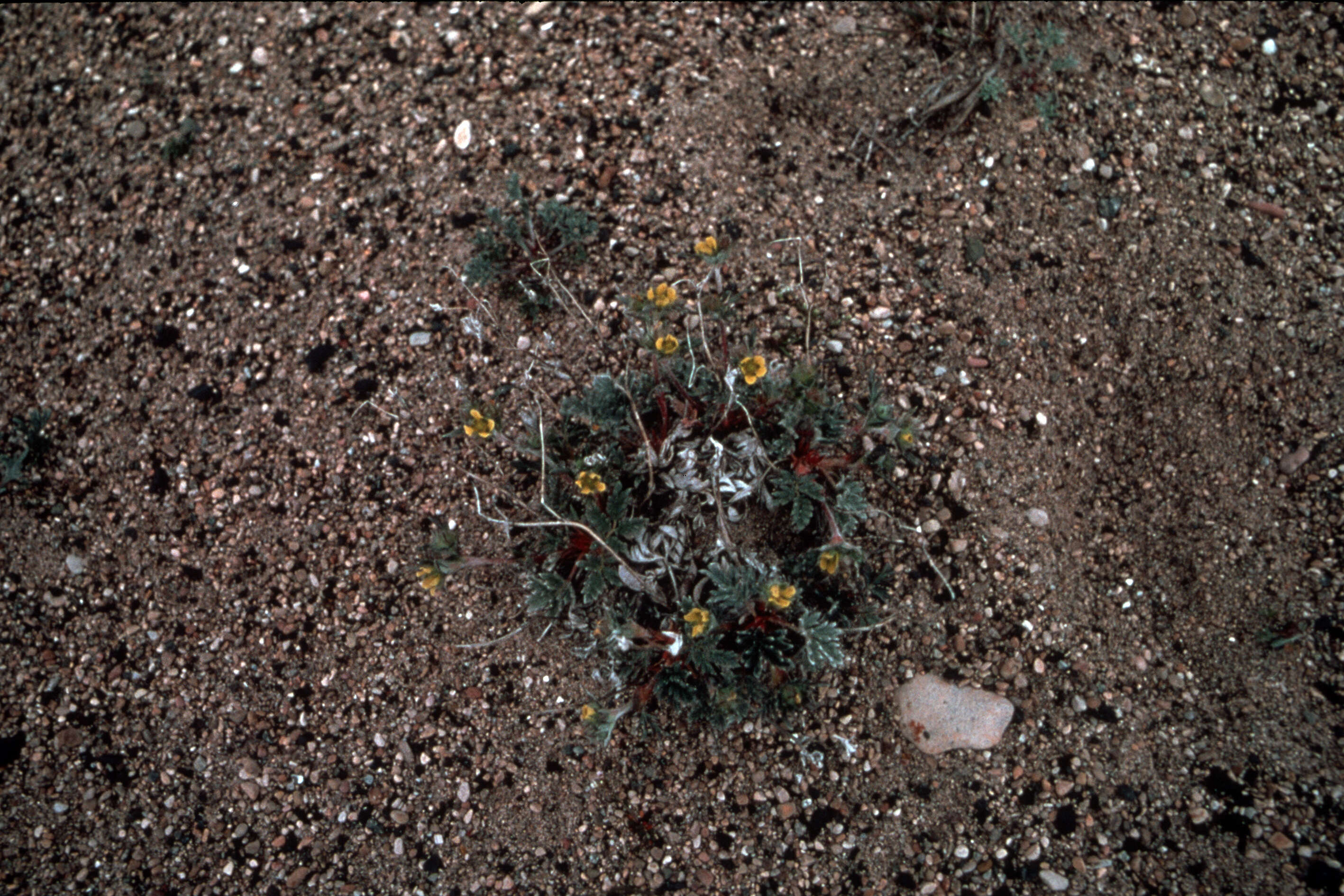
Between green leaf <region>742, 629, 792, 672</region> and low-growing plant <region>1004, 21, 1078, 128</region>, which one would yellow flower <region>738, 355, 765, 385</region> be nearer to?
green leaf <region>742, 629, 792, 672</region>

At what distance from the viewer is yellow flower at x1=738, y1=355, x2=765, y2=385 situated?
1.76 m

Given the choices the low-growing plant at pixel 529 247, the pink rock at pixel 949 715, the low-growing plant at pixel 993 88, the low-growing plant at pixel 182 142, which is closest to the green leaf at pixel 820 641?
the pink rock at pixel 949 715

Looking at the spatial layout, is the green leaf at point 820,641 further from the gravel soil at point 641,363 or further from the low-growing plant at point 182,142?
the low-growing plant at point 182,142

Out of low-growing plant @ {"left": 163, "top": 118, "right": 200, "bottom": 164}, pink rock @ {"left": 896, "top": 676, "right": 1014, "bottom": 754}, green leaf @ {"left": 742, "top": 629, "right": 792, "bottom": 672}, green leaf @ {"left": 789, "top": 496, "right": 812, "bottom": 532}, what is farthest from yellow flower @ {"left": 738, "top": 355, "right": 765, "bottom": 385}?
low-growing plant @ {"left": 163, "top": 118, "right": 200, "bottom": 164}

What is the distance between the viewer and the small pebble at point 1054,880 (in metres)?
2.10

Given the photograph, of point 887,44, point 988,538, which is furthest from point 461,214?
point 988,538

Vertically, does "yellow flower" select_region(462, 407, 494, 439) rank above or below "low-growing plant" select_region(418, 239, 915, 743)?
above

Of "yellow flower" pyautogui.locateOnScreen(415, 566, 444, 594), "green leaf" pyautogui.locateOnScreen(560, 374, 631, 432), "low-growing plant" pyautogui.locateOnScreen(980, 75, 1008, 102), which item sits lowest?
"yellow flower" pyautogui.locateOnScreen(415, 566, 444, 594)

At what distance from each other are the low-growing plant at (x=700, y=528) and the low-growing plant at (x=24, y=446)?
151 cm

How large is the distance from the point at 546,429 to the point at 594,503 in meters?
0.37

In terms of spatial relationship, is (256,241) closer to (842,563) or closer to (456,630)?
(456,630)

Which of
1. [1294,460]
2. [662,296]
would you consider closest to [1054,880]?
[1294,460]

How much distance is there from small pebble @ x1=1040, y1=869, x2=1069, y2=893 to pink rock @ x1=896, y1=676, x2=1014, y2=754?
1.07 feet

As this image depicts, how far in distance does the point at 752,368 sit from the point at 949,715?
1153 millimetres
